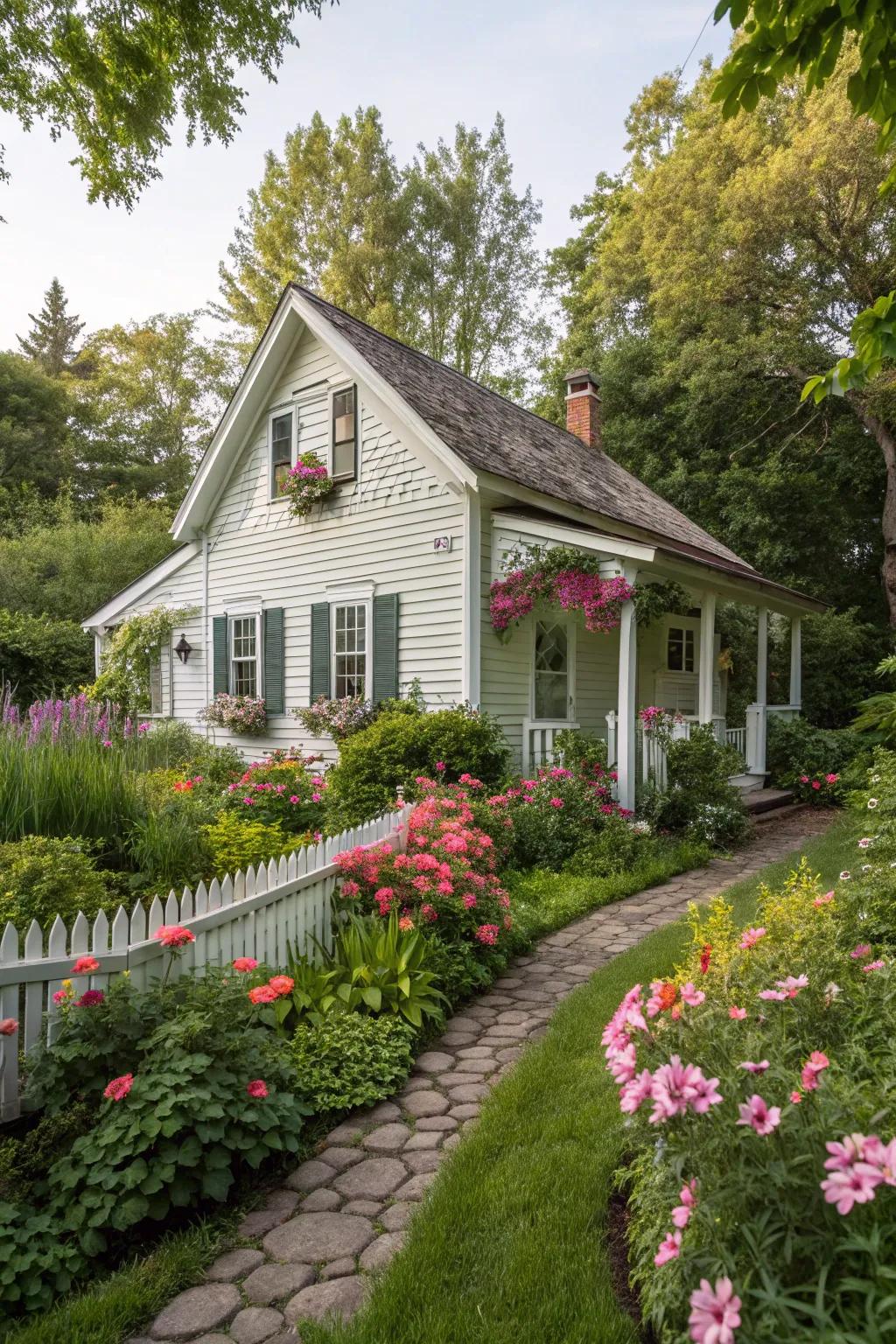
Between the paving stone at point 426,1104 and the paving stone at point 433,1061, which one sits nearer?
the paving stone at point 426,1104

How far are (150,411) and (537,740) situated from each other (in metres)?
29.1

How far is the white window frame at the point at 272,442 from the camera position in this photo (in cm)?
1153

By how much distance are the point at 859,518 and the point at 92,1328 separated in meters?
20.0

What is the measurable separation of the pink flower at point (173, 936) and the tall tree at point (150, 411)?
100ft

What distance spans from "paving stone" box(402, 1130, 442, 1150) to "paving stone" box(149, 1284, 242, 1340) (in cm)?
81

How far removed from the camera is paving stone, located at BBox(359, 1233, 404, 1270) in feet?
7.64

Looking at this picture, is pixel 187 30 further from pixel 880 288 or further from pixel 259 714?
pixel 880 288

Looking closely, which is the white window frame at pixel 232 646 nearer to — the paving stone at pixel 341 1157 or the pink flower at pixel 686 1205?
the paving stone at pixel 341 1157

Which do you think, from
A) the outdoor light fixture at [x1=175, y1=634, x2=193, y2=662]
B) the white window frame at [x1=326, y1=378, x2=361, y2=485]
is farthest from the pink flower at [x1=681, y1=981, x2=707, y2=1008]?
the outdoor light fixture at [x1=175, y1=634, x2=193, y2=662]

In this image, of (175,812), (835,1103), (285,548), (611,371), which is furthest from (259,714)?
(611,371)

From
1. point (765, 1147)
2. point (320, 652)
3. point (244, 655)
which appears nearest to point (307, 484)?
point (320, 652)

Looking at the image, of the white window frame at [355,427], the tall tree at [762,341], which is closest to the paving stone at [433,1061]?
the white window frame at [355,427]

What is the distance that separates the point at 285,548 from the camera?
11.7 meters

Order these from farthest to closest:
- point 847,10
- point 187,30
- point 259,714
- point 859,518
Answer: point 859,518
point 259,714
point 187,30
point 847,10
